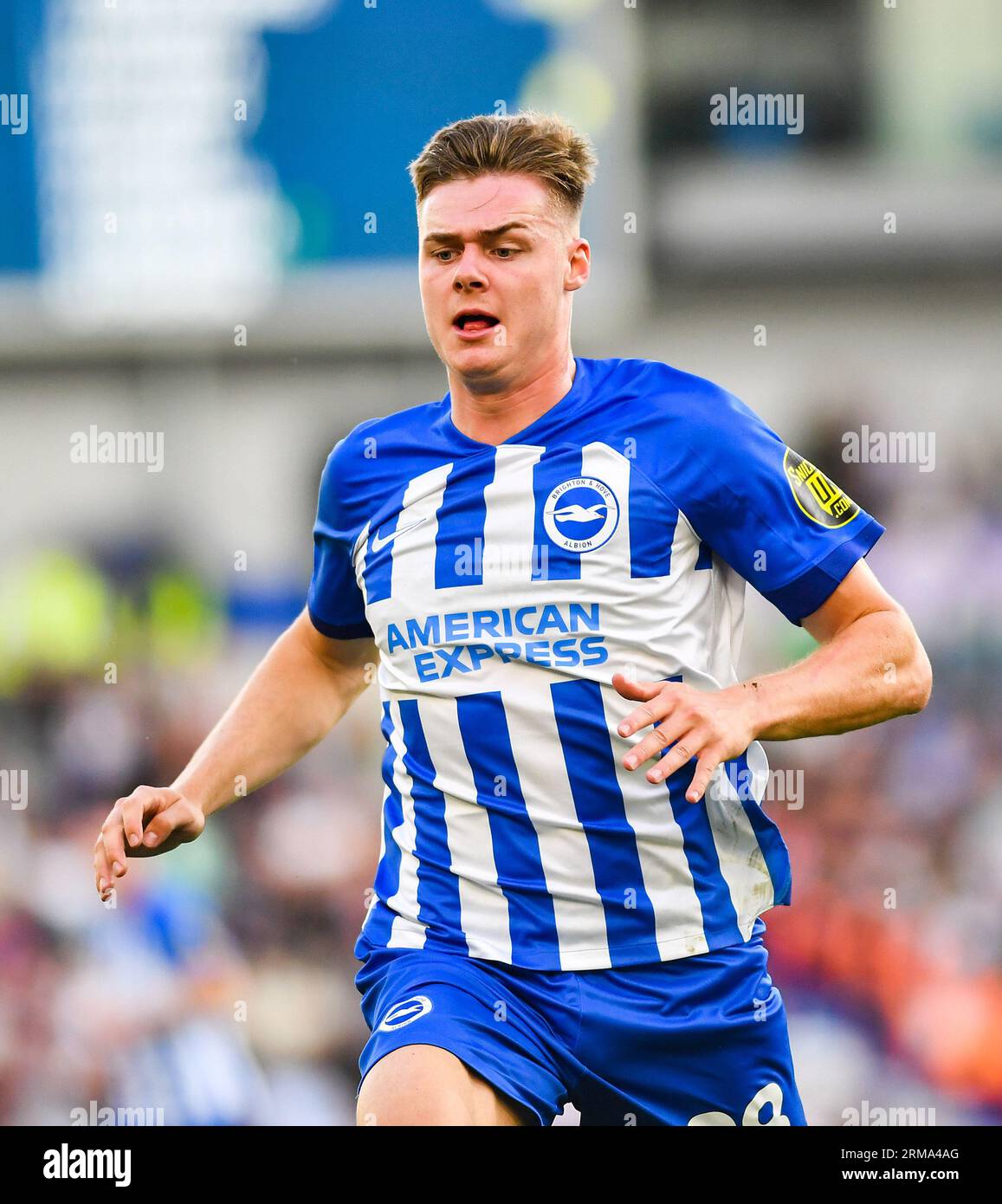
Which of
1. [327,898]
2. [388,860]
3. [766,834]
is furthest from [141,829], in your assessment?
[327,898]

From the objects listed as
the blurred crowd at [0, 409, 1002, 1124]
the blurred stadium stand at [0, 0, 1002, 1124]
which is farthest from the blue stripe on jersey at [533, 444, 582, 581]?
the blurred stadium stand at [0, 0, 1002, 1124]

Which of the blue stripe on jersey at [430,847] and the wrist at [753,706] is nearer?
the wrist at [753,706]

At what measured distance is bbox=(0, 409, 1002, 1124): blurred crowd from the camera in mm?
5973

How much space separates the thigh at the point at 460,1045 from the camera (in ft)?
8.32

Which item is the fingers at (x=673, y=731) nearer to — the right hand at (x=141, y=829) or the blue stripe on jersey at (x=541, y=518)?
the blue stripe on jersey at (x=541, y=518)

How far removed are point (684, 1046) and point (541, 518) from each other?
95 centimetres

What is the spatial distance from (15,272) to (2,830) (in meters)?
3.61

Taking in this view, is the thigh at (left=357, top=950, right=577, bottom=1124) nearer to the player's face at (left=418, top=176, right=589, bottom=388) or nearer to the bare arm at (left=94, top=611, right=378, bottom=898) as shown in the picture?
the bare arm at (left=94, top=611, right=378, bottom=898)

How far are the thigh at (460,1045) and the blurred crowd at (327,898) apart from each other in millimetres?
3133

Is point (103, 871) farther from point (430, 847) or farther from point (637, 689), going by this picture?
point (637, 689)

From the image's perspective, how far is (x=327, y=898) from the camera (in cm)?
650

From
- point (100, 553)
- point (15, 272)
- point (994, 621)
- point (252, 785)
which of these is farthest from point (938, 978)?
point (15, 272)

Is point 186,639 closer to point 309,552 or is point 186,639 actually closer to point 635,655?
point 309,552

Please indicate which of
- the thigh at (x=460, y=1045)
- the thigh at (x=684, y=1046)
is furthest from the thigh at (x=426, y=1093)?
the thigh at (x=684, y=1046)
